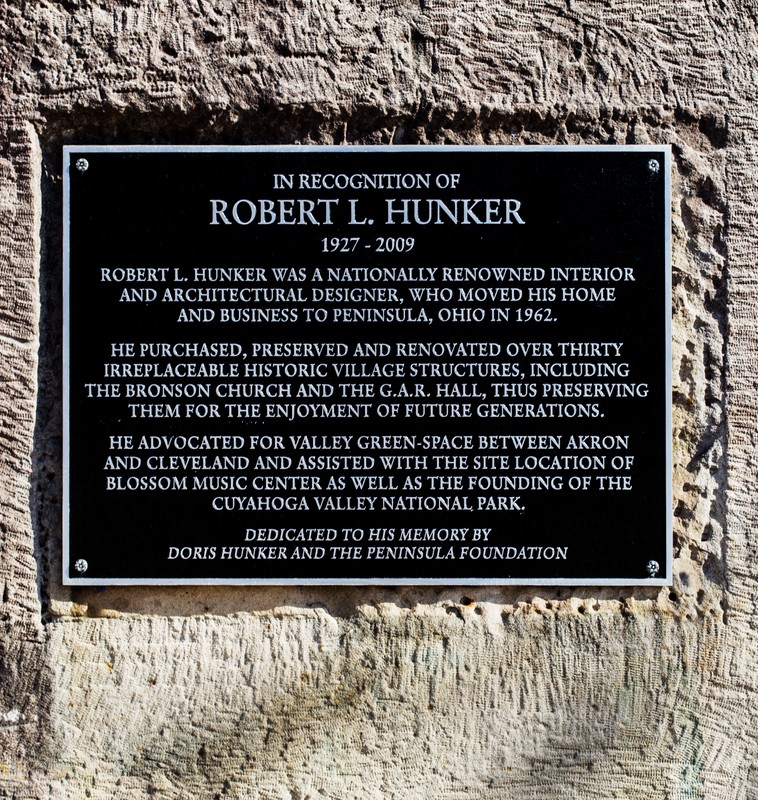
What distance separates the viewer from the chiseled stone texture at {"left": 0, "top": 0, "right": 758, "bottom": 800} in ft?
7.14

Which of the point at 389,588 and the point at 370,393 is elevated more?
the point at 370,393

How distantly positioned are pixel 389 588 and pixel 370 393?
1.88ft

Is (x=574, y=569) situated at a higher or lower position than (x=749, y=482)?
lower

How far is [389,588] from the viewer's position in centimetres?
225

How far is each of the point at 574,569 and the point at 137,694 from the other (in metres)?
1.30

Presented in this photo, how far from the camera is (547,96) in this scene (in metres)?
2.24

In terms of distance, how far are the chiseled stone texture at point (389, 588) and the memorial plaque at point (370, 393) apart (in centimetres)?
10

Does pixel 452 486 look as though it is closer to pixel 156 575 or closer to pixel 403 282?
pixel 403 282

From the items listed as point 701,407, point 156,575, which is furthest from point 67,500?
point 701,407

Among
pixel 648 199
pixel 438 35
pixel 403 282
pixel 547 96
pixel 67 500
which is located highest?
pixel 438 35

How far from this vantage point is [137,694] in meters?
2.19

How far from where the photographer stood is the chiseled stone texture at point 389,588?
218 cm

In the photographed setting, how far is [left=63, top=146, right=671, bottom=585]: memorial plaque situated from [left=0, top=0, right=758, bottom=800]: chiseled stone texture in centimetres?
10

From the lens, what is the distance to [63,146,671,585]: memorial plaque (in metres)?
2.21
